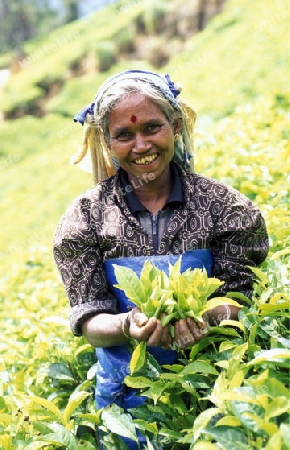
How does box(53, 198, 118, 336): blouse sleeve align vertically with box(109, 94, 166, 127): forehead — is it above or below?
below

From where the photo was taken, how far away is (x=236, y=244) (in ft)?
6.90

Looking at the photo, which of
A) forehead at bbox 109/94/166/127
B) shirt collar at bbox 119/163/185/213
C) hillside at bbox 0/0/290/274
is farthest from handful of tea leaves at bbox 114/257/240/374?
hillside at bbox 0/0/290/274

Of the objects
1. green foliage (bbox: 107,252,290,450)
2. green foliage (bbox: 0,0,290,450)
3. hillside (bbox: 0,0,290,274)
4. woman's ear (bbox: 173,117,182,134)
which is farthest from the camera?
hillside (bbox: 0,0,290,274)

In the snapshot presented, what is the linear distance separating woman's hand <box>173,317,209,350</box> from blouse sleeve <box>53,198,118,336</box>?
0.36m

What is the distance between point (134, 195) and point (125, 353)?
0.51 m

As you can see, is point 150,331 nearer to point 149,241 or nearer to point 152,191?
point 149,241

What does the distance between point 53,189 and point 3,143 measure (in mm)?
6044

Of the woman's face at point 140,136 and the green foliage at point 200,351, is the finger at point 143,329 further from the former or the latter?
the woman's face at point 140,136

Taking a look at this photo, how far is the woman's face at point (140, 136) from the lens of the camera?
6.88 feet

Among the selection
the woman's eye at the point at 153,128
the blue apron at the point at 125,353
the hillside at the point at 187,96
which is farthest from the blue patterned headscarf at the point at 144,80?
the hillside at the point at 187,96

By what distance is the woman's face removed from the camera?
2.10m

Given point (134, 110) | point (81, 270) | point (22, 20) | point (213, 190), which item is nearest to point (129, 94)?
point (134, 110)

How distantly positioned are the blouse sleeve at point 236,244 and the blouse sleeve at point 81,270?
35cm

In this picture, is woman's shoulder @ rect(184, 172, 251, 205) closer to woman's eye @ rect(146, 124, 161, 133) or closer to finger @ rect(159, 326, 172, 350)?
woman's eye @ rect(146, 124, 161, 133)
